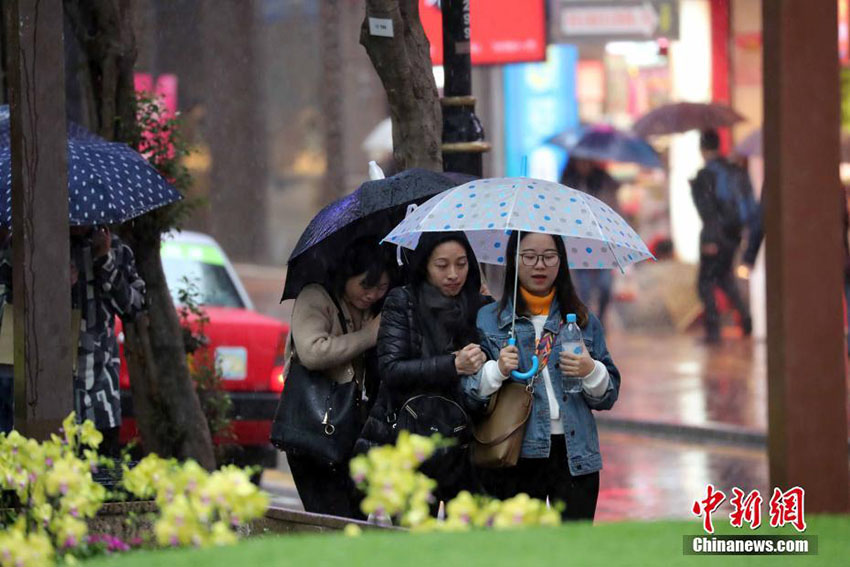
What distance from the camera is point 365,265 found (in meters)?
6.28

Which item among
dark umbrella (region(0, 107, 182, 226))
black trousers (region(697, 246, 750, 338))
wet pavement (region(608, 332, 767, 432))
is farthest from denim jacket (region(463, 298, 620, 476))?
black trousers (region(697, 246, 750, 338))

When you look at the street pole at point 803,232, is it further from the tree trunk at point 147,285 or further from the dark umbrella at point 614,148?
the dark umbrella at point 614,148

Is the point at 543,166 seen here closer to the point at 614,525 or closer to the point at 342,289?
the point at 342,289

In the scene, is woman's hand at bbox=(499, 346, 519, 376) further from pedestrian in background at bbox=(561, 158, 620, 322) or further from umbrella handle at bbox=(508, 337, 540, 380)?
pedestrian in background at bbox=(561, 158, 620, 322)

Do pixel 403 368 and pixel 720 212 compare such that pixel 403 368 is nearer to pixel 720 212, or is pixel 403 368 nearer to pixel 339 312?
pixel 339 312

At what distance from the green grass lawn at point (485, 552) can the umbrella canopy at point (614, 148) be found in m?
15.4

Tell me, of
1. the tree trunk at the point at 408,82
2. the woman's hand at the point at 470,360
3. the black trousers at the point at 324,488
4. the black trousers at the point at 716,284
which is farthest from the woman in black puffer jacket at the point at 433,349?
the black trousers at the point at 716,284

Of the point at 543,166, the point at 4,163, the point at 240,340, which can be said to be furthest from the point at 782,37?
the point at 543,166

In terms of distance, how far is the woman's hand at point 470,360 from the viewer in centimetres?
562

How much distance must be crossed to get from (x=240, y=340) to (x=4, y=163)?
3252 mm

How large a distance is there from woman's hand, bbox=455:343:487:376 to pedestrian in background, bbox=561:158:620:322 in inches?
519

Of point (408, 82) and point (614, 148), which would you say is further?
point (614, 148)

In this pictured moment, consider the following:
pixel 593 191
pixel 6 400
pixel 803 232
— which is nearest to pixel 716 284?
pixel 593 191

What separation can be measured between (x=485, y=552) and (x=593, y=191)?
15.6 m
